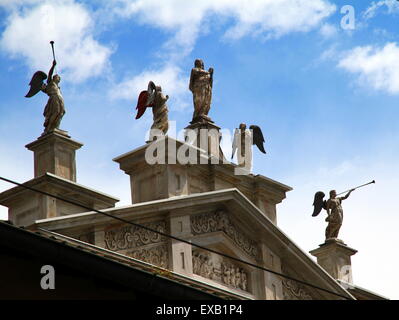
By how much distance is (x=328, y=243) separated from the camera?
36188mm

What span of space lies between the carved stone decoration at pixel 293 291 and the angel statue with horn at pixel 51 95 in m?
7.13

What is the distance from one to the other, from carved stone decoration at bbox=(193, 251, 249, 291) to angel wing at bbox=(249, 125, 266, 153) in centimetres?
342

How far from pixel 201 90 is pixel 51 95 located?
4259 mm

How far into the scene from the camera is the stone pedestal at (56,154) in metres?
29.7

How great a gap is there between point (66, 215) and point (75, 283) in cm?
1035

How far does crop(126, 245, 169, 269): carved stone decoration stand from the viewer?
29.8 metres

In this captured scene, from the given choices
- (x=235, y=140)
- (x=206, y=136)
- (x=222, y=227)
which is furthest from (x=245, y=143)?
(x=222, y=227)

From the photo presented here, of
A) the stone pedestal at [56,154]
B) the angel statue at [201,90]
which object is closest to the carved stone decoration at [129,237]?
the stone pedestal at [56,154]

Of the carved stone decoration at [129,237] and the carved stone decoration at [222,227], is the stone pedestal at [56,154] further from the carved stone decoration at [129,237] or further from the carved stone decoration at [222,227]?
the carved stone decoration at [222,227]

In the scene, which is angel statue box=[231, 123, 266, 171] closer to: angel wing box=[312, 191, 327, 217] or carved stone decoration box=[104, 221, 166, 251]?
angel wing box=[312, 191, 327, 217]

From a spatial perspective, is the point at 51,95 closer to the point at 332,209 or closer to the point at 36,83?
the point at 36,83

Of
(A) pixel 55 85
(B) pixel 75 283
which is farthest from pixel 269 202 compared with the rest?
(B) pixel 75 283

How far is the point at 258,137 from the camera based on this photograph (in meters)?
34.2
